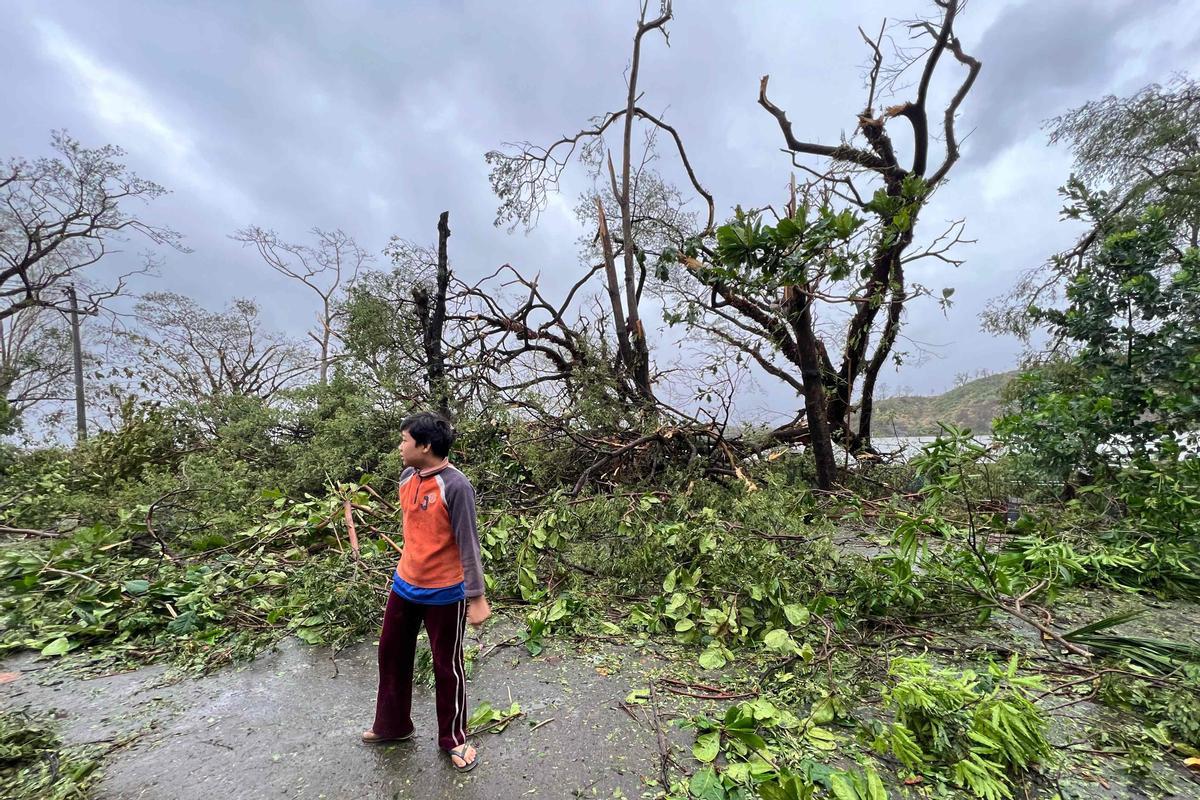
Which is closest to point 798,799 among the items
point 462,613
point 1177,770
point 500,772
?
point 500,772

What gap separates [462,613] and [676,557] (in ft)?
6.43

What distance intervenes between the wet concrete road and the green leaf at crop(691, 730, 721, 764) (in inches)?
4.0

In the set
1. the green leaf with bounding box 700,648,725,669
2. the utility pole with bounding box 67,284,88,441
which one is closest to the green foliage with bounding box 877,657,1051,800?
the green leaf with bounding box 700,648,725,669

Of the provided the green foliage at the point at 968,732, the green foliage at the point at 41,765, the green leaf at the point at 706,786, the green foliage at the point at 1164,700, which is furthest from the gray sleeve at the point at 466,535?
the green foliage at the point at 1164,700

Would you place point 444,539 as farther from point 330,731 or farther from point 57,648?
point 57,648

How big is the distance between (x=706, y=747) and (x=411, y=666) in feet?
4.19

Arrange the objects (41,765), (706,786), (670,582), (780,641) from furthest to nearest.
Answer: (670,582)
(780,641)
(41,765)
(706,786)

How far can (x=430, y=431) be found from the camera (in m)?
2.11

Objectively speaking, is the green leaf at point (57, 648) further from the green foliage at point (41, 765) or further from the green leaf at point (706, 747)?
the green leaf at point (706, 747)

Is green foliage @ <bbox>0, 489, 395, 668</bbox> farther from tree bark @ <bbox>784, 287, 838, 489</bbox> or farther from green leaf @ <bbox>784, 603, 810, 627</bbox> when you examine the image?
tree bark @ <bbox>784, 287, 838, 489</bbox>

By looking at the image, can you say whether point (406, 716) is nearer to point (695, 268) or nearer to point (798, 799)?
point (798, 799)

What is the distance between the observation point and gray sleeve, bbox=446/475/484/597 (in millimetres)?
2016

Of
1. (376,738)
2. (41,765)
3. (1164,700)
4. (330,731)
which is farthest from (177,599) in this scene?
(1164,700)

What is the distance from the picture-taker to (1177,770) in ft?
5.90
